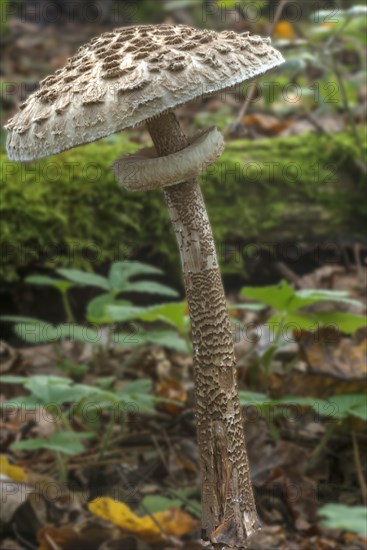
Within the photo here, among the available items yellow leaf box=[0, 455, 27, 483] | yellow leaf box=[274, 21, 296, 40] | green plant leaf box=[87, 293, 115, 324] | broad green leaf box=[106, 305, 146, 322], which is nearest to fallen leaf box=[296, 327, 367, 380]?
broad green leaf box=[106, 305, 146, 322]

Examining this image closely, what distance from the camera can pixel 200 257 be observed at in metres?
2.22

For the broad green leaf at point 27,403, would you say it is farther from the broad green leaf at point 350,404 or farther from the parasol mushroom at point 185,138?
the broad green leaf at point 350,404

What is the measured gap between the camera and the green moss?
3.94m

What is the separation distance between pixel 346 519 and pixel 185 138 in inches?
45.6

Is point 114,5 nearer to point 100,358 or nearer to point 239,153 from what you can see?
point 239,153

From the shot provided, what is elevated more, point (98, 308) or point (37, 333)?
point (98, 308)

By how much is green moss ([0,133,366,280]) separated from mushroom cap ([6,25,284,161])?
1.88 metres

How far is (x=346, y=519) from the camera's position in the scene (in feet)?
6.40

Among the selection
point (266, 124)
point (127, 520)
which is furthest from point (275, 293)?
point (266, 124)

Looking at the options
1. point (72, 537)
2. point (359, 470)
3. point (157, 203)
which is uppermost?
point (157, 203)

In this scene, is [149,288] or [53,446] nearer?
[53,446]

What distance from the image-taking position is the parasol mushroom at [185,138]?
181 cm

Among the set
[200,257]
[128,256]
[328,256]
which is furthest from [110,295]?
[328,256]

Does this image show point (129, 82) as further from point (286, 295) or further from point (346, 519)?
point (286, 295)
